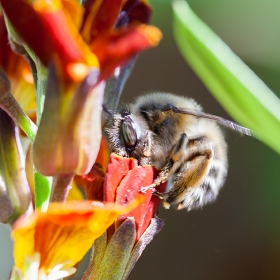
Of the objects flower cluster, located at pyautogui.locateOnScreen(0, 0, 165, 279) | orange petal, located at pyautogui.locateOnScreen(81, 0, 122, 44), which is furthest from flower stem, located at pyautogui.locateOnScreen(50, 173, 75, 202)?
orange petal, located at pyautogui.locateOnScreen(81, 0, 122, 44)

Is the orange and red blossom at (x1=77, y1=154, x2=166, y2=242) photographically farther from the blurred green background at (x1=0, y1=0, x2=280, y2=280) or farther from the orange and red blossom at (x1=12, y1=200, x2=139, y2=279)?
the blurred green background at (x1=0, y1=0, x2=280, y2=280)

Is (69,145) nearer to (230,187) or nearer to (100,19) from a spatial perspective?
(100,19)

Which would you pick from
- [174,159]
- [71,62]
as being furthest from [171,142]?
[71,62]

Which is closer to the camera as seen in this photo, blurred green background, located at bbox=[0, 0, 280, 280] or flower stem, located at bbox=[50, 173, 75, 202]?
flower stem, located at bbox=[50, 173, 75, 202]

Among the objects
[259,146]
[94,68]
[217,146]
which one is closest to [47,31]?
[94,68]

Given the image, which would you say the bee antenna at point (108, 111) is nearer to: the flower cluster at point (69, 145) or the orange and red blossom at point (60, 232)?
the flower cluster at point (69, 145)

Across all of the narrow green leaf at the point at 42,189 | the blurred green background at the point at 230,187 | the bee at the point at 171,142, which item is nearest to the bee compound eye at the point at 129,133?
the bee at the point at 171,142

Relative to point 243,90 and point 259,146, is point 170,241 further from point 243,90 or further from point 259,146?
Result: point 243,90
